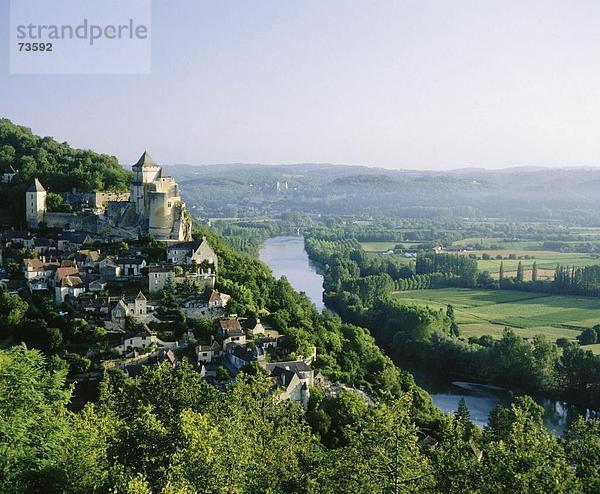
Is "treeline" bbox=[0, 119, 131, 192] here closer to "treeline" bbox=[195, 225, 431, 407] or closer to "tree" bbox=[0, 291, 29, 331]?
"treeline" bbox=[195, 225, 431, 407]

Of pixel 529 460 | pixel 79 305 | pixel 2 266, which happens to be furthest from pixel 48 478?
pixel 2 266

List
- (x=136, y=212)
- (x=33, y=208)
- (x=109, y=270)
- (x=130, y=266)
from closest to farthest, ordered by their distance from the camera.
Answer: (x=109, y=270) < (x=130, y=266) < (x=136, y=212) < (x=33, y=208)

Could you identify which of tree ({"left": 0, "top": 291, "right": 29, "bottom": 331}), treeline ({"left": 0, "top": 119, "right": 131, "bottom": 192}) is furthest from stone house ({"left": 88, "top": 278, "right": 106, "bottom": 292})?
treeline ({"left": 0, "top": 119, "right": 131, "bottom": 192})

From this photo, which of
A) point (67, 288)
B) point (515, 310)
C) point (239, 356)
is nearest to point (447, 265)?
point (515, 310)

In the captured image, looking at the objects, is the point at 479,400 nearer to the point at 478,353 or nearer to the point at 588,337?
the point at 478,353

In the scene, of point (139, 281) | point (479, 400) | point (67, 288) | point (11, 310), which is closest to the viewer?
point (11, 310)

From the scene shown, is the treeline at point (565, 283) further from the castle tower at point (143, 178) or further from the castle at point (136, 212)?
the castle tower at point (143, 178)

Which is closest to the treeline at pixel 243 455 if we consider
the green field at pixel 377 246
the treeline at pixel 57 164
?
the treeline at pixel 57 164
